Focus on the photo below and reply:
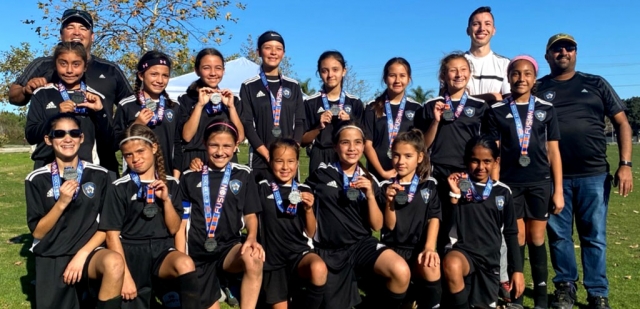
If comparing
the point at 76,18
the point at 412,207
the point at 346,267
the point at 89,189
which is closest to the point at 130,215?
the point at 89,189

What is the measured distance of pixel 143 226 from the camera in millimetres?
4629

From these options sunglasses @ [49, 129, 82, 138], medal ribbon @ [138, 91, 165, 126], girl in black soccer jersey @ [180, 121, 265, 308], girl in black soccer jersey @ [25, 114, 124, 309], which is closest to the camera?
girl in black soccer jersey @ [25, 114, 124, 309]

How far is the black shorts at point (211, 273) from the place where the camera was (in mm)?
4719

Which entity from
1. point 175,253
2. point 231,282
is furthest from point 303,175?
point 175,253

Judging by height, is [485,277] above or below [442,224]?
below

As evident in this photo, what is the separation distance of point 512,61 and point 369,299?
9.12 ft

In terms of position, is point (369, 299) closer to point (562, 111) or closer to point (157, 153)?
point (157, 153)

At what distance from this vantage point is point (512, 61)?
5.41 metres

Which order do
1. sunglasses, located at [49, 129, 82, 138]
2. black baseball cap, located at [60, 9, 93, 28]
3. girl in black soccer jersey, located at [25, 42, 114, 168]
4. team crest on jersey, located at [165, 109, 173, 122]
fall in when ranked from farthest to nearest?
black baseball cap, located at [60, 9, 93, 28]
team crest on jersey, located at [165, 109, 173, 122]
girl in black soccer jersey, located at [25, 42, 114, 168]
sunglasses, located at [49, 129, 82, 138]

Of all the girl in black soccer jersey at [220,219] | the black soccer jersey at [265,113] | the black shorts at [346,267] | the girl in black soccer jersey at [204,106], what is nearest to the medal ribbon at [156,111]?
the girl in black soccer jersey at [204,106]

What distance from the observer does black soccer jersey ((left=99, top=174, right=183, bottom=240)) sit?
4559 millimetres

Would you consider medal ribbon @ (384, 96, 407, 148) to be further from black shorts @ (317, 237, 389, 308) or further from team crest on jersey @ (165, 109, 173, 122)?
team crest on jersey @ (165, 109, 173, 122)

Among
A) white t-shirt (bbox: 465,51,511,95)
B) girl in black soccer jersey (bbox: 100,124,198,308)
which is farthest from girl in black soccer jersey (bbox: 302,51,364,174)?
girl in black soccer jersey (bbox: 100,124,198,308)

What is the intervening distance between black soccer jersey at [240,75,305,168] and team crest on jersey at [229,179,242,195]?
0.86 m
